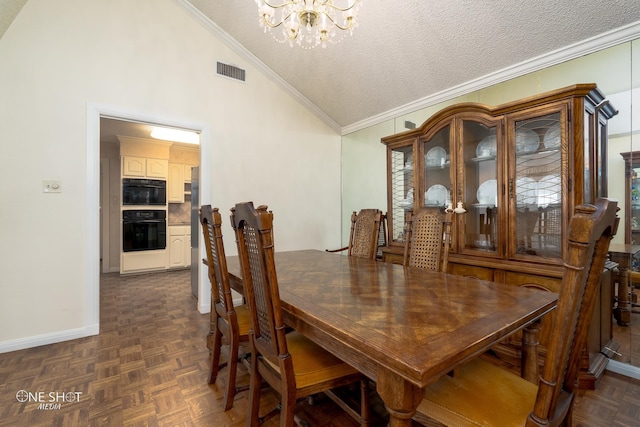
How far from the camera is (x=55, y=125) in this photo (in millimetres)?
2584

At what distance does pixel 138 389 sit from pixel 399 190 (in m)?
2.79

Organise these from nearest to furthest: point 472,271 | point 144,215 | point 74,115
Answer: point 472,271 < point 74,115 < point 144,215

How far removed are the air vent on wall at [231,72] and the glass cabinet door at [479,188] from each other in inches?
105

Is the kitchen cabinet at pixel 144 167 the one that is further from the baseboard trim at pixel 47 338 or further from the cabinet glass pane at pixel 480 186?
the cabinet glass pane at pixel 480 186

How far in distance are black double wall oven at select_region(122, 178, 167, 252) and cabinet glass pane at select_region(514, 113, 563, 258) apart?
5.68 m

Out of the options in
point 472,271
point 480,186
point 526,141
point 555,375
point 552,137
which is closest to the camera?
point 555,375

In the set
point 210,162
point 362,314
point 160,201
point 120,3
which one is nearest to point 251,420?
point 362,314

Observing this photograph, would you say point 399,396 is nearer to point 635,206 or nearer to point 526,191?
point 526,191

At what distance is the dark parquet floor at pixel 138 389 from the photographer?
1606mm

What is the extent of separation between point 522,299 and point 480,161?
1563 millimetres

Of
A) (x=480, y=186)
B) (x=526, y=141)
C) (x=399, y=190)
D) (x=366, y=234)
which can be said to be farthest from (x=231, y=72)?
(x=526, y=141)

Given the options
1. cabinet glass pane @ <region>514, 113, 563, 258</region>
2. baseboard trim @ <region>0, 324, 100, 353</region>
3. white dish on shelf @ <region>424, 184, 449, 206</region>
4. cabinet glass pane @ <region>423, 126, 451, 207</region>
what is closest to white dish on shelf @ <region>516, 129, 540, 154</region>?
cabinet glass pane @ <region>514, 113, 563, 258</region>

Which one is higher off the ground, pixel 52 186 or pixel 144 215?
pixel 52 186

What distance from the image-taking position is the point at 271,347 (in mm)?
1226
